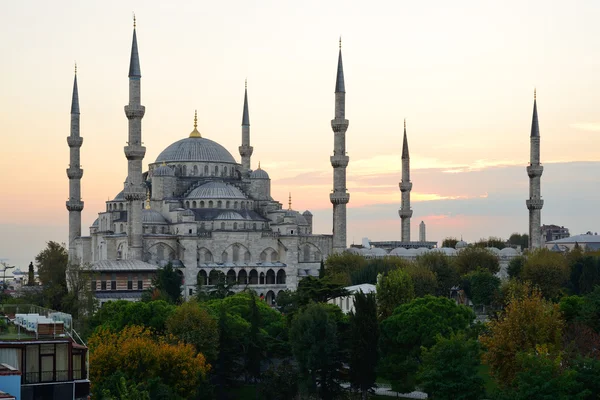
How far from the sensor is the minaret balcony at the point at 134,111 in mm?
62281

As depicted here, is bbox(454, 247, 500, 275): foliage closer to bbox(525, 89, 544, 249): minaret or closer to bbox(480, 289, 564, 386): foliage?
bbox(525, 89, 544, 249): minaret

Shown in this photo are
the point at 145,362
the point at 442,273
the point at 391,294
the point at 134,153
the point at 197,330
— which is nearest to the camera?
the point at 145,362

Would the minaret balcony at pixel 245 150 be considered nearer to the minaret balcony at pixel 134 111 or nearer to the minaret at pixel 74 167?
the minaret at pixel 74 167

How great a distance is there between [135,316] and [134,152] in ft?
83.2

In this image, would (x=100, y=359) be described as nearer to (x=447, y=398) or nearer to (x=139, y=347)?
(x=139, y=347)

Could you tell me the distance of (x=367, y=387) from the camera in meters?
33.8

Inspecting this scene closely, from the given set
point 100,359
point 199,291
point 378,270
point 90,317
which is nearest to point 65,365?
point 100,359

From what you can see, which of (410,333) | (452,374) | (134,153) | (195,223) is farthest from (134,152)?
(452,374)

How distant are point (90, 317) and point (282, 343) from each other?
8973mm

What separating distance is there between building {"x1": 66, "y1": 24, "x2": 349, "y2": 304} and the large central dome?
0.30 ft

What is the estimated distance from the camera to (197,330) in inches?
1388

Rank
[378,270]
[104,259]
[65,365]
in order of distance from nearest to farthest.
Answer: [65,365] → [378,270] → [104,259]

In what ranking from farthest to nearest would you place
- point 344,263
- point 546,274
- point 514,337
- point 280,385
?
point 344,263 < point 546,274 < point 280,385 < point 514,337

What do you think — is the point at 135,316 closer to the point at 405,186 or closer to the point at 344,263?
the point at 344,263
